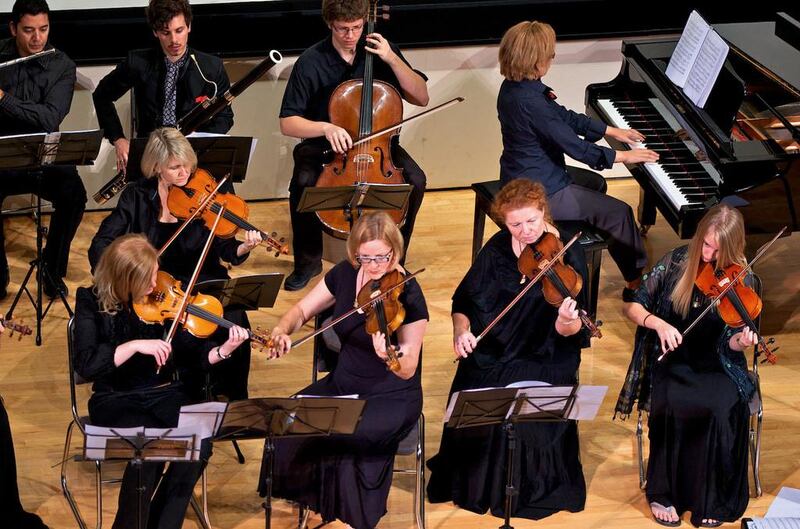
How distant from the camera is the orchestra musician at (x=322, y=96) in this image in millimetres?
5395

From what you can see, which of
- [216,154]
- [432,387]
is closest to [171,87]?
[216,154]

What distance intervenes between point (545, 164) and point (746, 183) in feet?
2.71

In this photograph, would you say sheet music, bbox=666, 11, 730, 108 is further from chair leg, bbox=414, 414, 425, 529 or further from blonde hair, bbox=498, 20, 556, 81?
chair leg, bbox=414, 414, 425, 529

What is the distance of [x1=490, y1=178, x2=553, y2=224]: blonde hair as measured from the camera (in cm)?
409

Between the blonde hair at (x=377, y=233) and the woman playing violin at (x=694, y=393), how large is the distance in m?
0.86

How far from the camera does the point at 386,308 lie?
3.86m

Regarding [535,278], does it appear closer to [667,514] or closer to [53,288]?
[667,514]

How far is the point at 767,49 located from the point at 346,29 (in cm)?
179

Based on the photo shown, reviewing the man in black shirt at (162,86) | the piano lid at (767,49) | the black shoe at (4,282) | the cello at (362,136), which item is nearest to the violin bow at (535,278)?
the cello at (362,136)

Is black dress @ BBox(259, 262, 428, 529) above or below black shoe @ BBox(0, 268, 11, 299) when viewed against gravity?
above

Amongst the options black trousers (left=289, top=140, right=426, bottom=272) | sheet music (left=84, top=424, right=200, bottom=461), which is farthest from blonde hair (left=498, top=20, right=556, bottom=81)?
sheet music (left=84, top=424, right=200, bottom=461)

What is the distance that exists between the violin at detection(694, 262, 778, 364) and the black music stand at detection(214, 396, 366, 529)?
126 cm

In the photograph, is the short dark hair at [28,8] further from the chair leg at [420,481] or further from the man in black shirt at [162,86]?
the chair leg at [420,481]

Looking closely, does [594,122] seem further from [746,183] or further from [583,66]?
[583,66]
